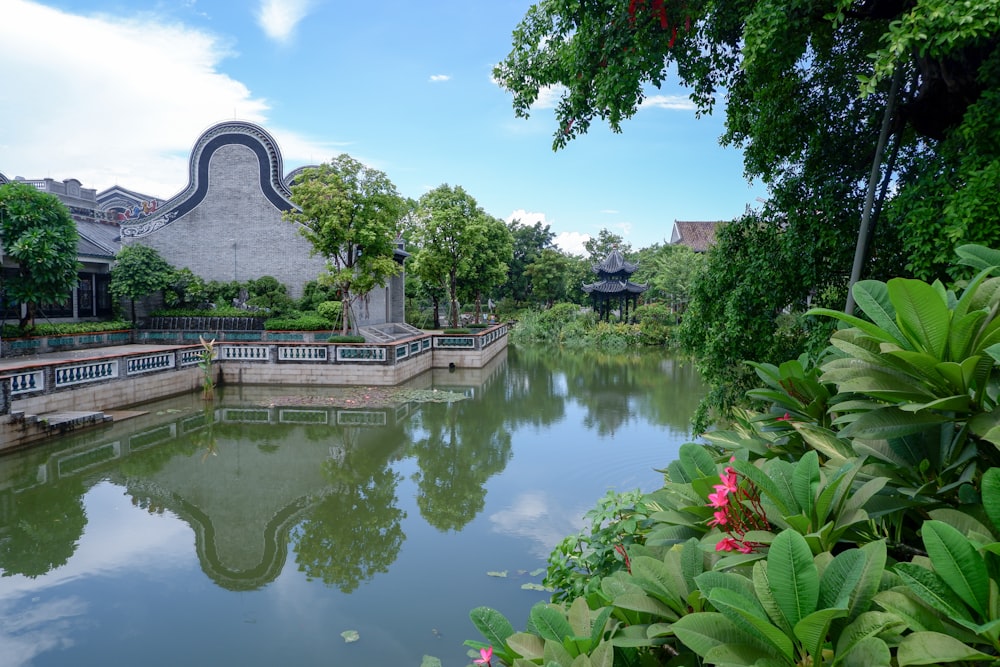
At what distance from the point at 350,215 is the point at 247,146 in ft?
25.3

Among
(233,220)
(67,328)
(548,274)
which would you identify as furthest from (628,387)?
(548,274)

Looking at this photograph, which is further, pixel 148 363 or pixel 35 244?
pixel 35 244

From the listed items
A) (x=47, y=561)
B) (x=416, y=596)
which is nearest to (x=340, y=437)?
(x=47, y=561)

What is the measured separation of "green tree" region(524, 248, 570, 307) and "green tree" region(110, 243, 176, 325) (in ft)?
78.3

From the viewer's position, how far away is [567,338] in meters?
31.6

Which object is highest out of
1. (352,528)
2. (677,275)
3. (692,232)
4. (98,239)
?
(692,232)

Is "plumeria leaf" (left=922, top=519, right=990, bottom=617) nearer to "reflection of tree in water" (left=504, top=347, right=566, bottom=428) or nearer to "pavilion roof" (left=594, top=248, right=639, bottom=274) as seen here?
"reflection of tree in water" (left=504, top=347, right=566, bottom=428)

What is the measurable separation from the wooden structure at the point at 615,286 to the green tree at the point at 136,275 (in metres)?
21.9

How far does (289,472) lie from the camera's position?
831 centimetres

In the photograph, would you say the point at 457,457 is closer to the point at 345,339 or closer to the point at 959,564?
the point at 959,564

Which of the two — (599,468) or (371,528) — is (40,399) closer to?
(371,528)

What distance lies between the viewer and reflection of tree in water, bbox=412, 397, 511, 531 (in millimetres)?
7090

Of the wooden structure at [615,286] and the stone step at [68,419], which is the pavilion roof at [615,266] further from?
the stone step at [68,419]

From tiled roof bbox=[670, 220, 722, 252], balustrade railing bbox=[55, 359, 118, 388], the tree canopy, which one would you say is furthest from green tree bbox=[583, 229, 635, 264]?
balustrade railing bbox=[55, 359, 118, 388]
